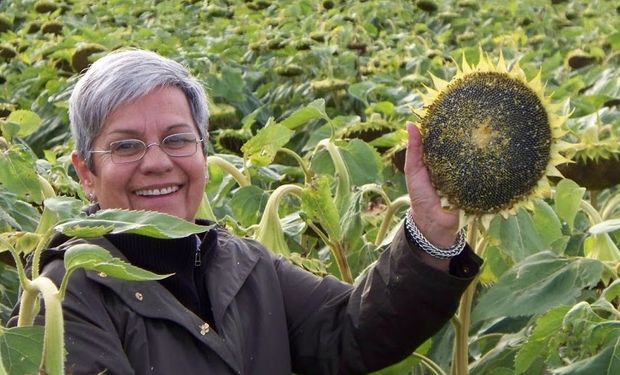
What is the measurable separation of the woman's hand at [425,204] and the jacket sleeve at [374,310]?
53 millimetres

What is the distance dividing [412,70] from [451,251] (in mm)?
3316

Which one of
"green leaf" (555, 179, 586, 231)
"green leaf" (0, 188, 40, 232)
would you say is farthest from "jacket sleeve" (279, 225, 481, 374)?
"green leaf" (0, 188, 40, 232)

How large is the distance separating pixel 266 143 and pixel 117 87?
593mm

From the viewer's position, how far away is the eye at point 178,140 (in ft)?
7.08

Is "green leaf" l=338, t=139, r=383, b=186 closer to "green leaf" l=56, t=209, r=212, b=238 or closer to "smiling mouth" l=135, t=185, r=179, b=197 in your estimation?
"smiling mouth" l=135, t=185, r=179, b=197

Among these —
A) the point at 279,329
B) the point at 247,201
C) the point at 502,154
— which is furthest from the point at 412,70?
the point at 502,154

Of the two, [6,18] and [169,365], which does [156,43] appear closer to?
[6,18]

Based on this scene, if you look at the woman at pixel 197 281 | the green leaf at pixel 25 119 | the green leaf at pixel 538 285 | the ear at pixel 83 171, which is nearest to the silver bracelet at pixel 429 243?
the woman at pixel 197 281

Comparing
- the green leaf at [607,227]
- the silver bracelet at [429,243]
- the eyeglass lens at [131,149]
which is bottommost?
the green leaf at [607,227]

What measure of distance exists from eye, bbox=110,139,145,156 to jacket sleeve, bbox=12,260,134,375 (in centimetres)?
22

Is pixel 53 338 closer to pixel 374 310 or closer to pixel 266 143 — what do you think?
pixel 374 310

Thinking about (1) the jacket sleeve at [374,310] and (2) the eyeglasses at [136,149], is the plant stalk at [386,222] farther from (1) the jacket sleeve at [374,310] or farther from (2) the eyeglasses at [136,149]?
(2) the eyeglasses at [136,149]

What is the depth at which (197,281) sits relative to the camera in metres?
2.17

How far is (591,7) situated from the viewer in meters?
8.53
